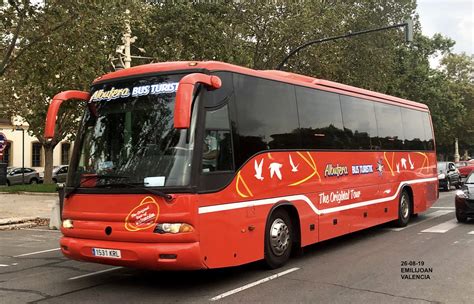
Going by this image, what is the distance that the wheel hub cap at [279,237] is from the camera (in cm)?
802

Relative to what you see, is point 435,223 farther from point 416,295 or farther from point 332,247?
point 416,295

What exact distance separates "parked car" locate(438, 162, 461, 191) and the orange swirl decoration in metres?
→ 23.9

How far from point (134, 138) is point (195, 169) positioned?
1009 millimetres

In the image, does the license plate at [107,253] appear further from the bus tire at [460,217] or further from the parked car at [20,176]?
the parked car at [20,176]

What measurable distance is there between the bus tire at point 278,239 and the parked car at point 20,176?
36.7 m

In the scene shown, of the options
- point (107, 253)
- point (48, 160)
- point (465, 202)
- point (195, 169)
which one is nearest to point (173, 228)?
point (195, 169)

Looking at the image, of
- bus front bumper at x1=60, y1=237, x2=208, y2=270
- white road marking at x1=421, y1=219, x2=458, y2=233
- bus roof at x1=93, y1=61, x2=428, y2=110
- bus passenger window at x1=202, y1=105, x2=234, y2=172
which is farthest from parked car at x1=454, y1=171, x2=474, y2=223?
bus front bumper at x1=60, y1=237, x2=208, y2=270

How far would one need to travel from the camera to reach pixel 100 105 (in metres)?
7.44

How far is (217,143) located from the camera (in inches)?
278

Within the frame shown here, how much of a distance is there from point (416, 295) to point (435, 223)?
7801 millimetres

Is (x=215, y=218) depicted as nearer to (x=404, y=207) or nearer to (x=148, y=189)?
(x=148, y=189)

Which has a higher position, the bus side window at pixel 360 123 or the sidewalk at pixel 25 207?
the bus side window at pixel 360 123

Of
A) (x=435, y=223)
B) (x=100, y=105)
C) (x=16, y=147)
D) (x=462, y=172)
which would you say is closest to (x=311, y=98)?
(x=100, y=105)

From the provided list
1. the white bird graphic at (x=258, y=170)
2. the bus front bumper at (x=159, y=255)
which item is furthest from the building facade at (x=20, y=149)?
the bus front bumper at (x=159, y=255)
